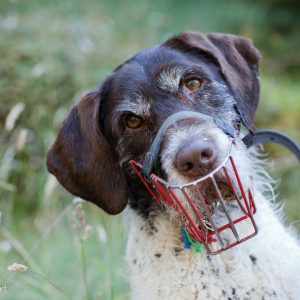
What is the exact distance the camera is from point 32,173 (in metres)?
4.79

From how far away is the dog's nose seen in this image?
2.06 metres

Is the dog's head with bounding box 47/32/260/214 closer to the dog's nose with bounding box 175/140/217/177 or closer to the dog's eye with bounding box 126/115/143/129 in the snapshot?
the dog's eye with bounding box 126/115/143/129

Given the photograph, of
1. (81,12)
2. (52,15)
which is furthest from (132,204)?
(81,12)

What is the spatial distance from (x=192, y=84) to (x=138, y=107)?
0.88 feet

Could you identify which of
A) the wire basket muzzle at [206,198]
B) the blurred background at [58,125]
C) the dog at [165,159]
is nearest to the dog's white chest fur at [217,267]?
the dog at [165,159]

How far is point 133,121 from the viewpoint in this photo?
8.27 feet

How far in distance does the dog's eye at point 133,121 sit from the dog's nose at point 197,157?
0.44 meters

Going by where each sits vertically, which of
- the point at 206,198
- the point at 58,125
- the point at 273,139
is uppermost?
the point at 206,198

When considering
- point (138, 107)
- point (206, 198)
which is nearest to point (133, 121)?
point (138, 107)

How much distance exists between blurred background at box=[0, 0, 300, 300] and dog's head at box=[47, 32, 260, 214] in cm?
26

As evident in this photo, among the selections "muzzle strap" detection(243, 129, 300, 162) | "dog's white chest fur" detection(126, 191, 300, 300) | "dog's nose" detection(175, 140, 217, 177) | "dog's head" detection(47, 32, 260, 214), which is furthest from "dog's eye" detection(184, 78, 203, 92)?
"dog's white chest fur" detection(126, 191, 300, 300)

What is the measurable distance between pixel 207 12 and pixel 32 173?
16.7 ft

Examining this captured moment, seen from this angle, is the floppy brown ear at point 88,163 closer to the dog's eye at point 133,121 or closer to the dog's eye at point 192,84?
the dog's eye at point 133,121

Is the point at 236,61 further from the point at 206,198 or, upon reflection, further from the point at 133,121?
the point at 206,198
